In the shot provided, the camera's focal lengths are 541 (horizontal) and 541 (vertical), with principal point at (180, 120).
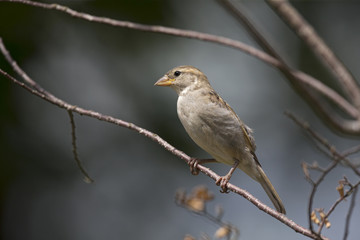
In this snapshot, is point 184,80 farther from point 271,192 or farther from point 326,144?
point 326,144

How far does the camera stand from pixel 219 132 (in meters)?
4.50

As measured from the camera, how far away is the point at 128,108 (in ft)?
30.9

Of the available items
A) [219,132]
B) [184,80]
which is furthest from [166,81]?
[219,132]

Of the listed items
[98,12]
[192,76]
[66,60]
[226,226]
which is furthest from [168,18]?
[226,226]

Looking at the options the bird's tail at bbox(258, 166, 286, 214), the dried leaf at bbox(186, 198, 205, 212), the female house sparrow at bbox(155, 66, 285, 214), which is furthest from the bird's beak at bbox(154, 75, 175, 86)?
the dried leaf at bbox(186, 198, 205, 212)

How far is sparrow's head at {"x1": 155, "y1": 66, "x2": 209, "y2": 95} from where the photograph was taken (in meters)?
4.97

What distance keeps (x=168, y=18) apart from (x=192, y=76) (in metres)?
4.46

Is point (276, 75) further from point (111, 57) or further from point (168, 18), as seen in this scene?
point (111, 57)

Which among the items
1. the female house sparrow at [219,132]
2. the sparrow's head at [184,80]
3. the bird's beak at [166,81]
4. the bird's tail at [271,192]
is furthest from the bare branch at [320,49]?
the bird's beak at [166,81]

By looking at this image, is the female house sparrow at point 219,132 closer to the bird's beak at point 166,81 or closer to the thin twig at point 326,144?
the bird's beak at point 166,81

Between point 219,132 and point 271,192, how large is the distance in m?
→ 0.66

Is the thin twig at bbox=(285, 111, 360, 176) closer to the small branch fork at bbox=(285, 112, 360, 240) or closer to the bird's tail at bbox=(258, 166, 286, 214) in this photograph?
the small branch fork at bbox=(285, 112, 360, 240)

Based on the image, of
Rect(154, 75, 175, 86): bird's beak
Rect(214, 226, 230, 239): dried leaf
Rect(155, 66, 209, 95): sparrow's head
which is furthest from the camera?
Rect(154, 75, 175, 86): bird's beak

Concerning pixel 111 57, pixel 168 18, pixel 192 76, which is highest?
pixel 168 18
